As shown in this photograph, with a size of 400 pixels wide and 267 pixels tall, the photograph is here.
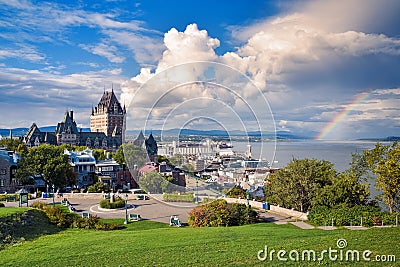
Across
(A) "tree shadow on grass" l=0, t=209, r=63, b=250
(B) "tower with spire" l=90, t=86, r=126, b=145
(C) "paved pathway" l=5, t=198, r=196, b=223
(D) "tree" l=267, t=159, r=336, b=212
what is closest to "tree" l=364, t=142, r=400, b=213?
(D) "tree" l=267, t=159, r=336, b=212

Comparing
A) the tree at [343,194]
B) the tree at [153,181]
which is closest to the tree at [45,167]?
the tree at [153,181]

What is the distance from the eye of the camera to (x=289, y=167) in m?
24.1

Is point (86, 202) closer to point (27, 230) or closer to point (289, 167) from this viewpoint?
point (27, 230)

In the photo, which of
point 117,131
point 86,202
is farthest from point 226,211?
point 117,131

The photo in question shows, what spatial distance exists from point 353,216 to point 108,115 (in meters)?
101

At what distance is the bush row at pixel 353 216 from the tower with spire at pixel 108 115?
93616mm

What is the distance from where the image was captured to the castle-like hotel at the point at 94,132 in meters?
86.6

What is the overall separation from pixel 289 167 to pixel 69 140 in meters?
80.0

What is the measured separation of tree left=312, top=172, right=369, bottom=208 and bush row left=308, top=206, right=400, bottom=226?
2.83 metres

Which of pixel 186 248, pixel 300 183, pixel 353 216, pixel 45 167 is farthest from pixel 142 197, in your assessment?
pixel 186 248

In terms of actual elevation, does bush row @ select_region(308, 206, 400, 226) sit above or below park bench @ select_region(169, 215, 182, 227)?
above

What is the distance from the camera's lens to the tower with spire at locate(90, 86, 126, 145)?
4358 inches

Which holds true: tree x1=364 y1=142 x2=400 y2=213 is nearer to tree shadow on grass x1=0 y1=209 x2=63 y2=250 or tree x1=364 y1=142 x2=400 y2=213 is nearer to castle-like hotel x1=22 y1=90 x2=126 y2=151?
tree shadow on grass x1=0 y1=209 x2=63 y2=250

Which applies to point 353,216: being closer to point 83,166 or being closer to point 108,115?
point 83,166
